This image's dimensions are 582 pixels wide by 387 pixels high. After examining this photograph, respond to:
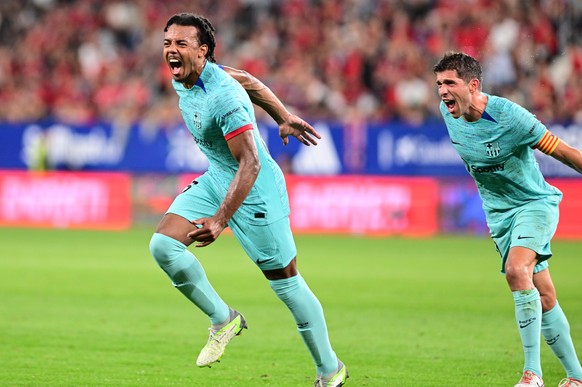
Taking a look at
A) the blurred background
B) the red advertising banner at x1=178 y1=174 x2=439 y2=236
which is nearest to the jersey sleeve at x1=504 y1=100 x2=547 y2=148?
the blurred background

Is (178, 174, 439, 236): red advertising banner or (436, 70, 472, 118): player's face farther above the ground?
(436, 70, 472, 118): player's face

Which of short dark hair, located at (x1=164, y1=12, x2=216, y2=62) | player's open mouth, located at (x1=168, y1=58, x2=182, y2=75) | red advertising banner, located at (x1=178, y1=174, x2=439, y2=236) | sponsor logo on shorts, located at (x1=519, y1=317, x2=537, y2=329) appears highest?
short dark hair, located at (x1=164, y1=12, x2=216, y2=62)

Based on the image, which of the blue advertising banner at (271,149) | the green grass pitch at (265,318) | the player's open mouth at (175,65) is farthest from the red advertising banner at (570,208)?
the player's open mouth at (175,65)

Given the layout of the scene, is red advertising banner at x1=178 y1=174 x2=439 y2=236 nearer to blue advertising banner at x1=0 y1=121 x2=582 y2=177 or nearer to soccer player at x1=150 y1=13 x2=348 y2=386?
blue advertising banner at x1=0 y1=121 x2=582 y2=177

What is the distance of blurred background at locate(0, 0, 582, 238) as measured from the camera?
21.0 metres

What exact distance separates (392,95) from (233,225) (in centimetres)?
1620

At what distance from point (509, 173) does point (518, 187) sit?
132 mm

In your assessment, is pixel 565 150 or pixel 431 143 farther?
pixel 431 143

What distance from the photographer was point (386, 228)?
21.6m

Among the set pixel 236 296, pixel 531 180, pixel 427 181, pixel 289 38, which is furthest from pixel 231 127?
pixel 289 38

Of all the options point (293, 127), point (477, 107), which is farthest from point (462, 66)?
point (293, 127)

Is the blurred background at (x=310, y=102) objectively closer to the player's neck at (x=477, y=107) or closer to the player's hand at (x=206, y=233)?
the player's neck at (x=477, y=107)

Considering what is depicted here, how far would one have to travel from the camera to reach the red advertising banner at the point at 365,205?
838 inches

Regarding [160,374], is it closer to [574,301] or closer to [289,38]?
[574,301]
